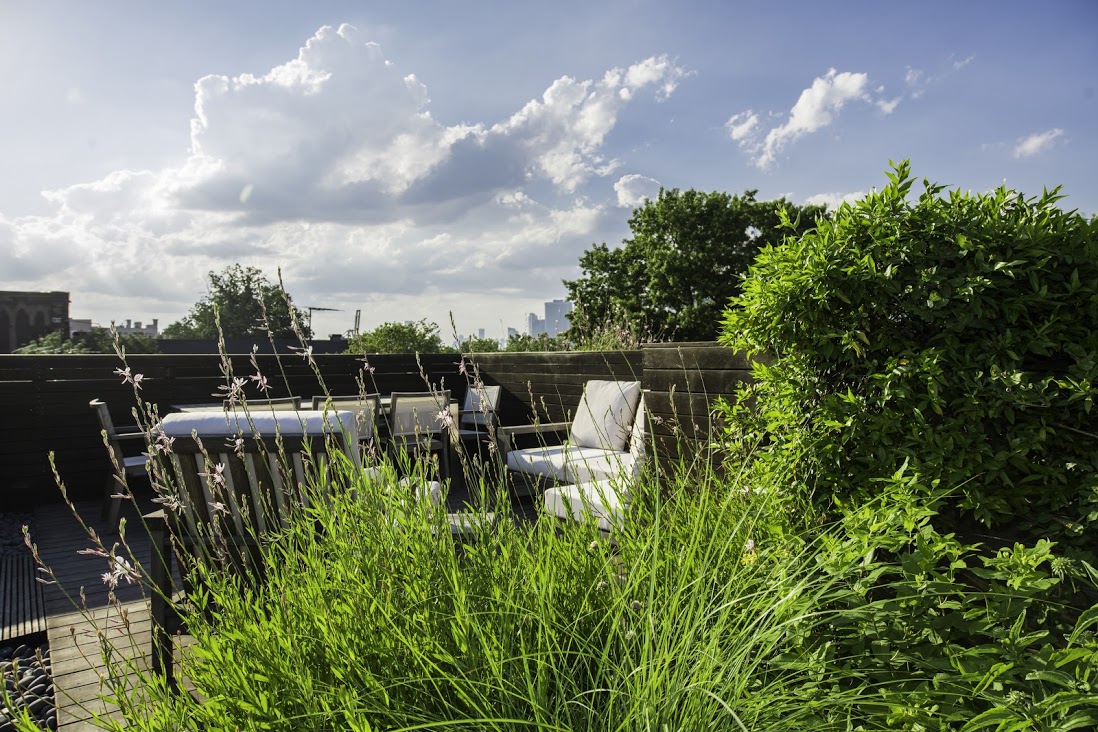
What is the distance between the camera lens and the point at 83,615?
5.91 feet

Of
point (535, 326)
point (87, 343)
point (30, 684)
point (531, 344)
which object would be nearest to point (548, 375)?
point (531, 344)

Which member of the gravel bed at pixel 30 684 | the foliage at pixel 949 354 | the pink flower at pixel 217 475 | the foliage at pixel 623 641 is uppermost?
the foliage at pixel 949 354

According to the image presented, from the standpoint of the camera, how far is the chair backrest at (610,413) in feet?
15.8

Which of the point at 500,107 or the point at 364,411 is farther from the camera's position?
the point at 500,107

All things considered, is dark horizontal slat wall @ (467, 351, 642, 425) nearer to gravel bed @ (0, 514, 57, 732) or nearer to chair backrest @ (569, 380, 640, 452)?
chair backrest @ (569, 380, 640, 452)

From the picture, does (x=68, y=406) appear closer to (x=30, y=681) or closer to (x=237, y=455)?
(x=30, y=681)

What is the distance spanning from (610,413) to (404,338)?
7.81 m

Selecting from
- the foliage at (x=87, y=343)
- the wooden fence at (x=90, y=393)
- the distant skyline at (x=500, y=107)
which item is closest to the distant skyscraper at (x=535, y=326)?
the distant skyline at (x=500, y=107)

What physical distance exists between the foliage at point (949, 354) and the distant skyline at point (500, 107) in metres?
0.17

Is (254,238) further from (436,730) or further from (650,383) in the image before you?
(436,730)

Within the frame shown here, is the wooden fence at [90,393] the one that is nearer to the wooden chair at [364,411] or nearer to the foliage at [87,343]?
the wooden chair at [364,411]

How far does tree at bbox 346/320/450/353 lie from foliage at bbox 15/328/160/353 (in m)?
4.04

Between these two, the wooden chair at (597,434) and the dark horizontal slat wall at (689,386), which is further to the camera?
the wooden chair at (597,434)

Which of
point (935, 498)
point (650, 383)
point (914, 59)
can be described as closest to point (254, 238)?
point (650, 383)
